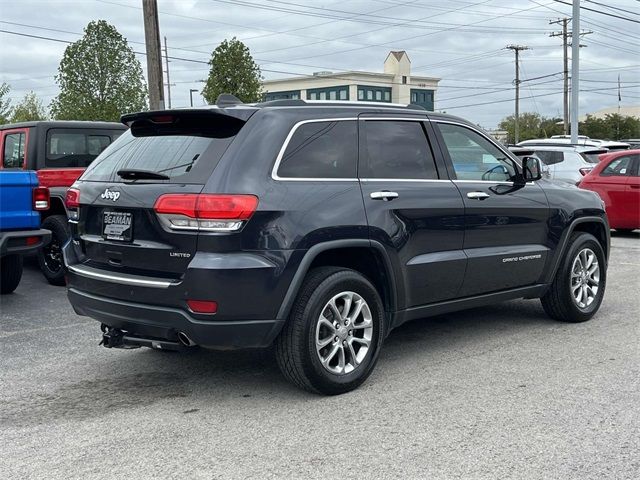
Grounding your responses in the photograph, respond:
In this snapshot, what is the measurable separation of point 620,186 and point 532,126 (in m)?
85.9

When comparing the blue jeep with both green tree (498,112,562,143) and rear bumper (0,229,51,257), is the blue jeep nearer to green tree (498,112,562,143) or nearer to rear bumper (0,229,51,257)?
rear bumper (0,229,51,257)

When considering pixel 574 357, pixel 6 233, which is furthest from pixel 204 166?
pixel 6 233

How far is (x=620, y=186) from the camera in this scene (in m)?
13.4

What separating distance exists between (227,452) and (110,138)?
7114 millimetres

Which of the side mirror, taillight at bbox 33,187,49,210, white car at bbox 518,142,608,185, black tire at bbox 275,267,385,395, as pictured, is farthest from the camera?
white car at bbox 518,142,608,185

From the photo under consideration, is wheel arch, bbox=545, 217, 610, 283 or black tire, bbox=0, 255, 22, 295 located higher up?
wheel arch, bbox=545, 217, 610, 283

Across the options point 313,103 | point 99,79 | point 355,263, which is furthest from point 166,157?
point 99,79

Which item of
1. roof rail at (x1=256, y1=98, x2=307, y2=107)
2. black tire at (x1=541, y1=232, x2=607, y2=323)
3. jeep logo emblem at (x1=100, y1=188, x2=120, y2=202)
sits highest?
roof rail at (x1=256, y1=98, x2=307, y2=107)

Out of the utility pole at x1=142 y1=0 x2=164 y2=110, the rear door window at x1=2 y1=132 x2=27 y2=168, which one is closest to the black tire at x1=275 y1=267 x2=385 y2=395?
the rear door window at x1=2 y1=132 x2=27 y2=168

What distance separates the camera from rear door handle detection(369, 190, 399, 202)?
16.5ft

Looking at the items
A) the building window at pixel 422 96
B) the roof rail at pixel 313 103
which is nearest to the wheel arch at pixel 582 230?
the roof rail at pixel 313 103

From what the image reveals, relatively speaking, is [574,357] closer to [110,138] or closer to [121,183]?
[121,183]

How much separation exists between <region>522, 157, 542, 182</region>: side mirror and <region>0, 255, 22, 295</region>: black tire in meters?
5.48

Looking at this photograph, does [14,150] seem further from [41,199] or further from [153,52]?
[153,52]
